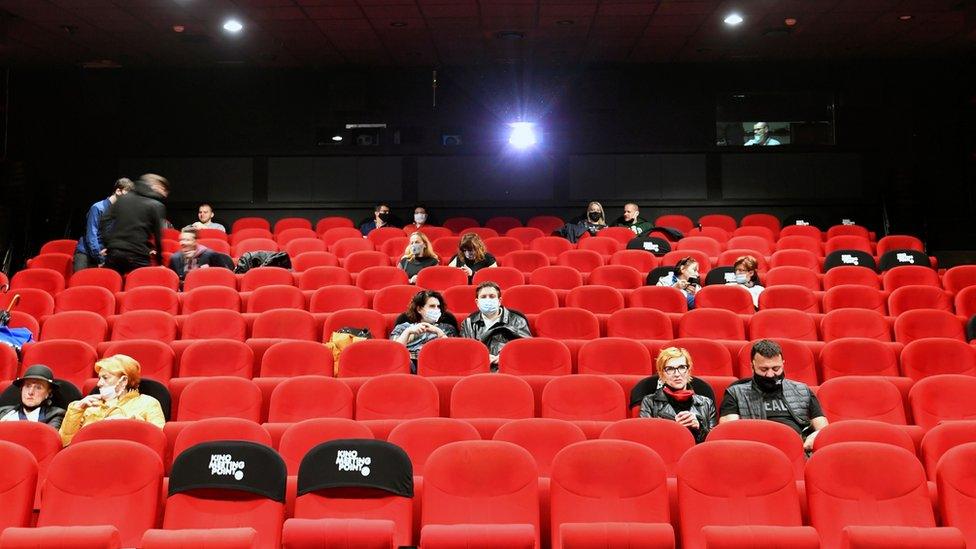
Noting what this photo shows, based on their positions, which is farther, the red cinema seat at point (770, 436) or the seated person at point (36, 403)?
the seated person at point (36, 403)

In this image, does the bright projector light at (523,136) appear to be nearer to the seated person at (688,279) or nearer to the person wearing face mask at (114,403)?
the seated person at (688,279)

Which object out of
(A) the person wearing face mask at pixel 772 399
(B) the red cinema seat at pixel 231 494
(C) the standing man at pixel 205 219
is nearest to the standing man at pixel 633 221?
(C) the standing man at pixel 205 219

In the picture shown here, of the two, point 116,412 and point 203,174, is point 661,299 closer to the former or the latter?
point 116,412

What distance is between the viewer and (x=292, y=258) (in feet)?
28.1

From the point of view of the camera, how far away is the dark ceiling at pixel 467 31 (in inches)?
346

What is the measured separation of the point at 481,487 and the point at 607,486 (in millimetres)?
480

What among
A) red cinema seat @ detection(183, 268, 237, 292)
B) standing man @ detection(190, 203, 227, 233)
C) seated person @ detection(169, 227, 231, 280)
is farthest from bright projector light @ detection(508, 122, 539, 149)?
red cinema seat @ detection(183, 268, 237, 292)

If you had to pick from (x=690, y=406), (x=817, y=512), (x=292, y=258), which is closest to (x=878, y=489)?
(x=817, y=512)

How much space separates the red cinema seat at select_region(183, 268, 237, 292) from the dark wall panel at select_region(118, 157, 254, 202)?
13.0 ft

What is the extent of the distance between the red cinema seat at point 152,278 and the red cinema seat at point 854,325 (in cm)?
461

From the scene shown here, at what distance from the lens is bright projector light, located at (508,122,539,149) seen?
444 inches

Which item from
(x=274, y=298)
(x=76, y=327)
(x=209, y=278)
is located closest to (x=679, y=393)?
(x=274, y=298)

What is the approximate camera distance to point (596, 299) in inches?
263

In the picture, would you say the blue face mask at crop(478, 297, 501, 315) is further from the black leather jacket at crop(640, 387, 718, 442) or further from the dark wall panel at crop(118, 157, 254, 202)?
the dark wall panel at crop(118, 157, 254, 202)
